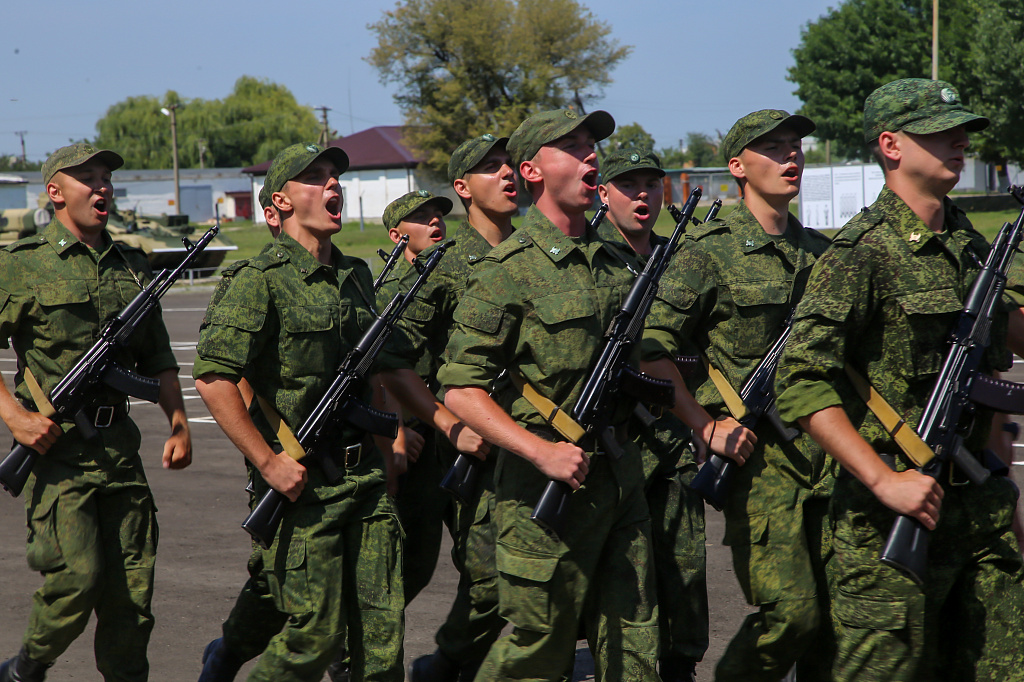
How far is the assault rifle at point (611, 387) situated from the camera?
363cm

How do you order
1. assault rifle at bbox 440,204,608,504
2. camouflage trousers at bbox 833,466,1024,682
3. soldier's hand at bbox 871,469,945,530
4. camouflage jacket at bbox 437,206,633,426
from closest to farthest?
soldier's hand at bbox 871,469,945,530
camouflage trousers at bbox 833,466,1024,682
camouflage jacket at bbox 437,206,633,426
assault rifle at bbox 440,204,608,504

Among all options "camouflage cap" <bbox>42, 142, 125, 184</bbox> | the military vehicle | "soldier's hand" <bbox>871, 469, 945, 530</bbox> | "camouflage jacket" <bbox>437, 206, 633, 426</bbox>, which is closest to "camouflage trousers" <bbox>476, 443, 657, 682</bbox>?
"camouflage jacket" <bbox>437, 206, 633, 426</bbox>

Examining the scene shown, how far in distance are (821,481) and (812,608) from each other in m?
0.46

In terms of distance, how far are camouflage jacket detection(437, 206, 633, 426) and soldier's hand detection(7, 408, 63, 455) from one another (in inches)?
75.2

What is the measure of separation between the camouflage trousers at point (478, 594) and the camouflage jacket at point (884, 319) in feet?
5.94

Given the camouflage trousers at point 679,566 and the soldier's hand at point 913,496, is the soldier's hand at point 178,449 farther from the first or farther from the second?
the soldier's hand at point 913,496

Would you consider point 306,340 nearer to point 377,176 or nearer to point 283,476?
point 283,476

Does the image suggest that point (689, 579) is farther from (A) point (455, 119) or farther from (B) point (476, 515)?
(A) point (455, 119)

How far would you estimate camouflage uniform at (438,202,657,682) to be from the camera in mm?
3695

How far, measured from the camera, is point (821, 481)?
423 centimetres

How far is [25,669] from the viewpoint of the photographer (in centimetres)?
479

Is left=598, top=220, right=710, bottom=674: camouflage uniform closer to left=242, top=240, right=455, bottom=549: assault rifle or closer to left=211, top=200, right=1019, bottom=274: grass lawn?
left=242, top=240, right=455, bottom=549: assault rifle

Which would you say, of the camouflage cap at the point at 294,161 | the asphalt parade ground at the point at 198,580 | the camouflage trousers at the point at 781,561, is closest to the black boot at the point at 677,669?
the camouflage trousers at the point at 781,561

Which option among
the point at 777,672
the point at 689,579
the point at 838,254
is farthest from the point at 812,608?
the point at 838,254
